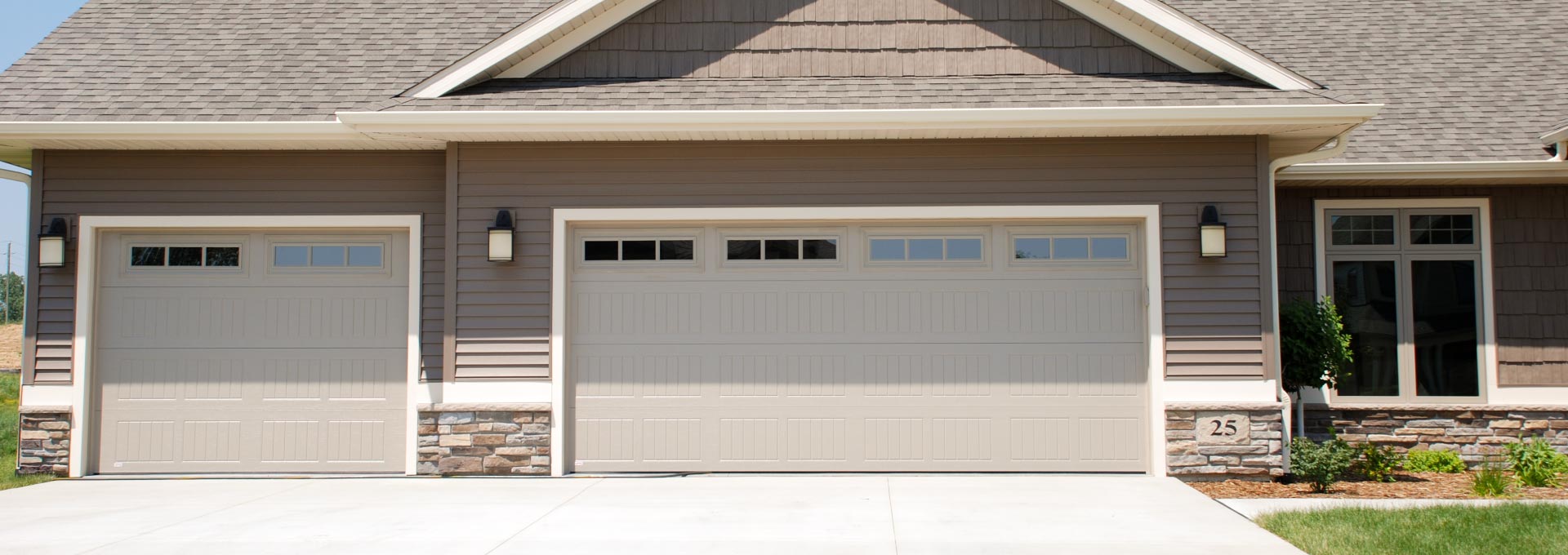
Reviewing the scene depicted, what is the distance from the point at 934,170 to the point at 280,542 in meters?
4.86

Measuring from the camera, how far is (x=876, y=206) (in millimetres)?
7930

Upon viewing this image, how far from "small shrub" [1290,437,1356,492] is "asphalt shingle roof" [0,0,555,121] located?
7.13 m

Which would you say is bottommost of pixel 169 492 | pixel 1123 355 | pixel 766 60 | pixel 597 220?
pixel 169 492

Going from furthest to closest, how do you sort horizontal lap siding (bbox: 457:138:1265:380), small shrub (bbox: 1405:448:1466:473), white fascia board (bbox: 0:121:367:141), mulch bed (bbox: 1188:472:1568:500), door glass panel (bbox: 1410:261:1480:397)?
door glass panel (bbox: 1410:261:1480:397)
small shrub (bbox: 1405:448:1466:473)
horizontal lap siding (bbox: 457:138:1265:380)
white fascia board (bbox: 0:121:367:141)
mulch bed (bbox: 1188:472:1568:500)

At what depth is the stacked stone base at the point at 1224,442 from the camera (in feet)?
25.1

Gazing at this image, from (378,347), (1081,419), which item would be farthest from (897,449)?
(378,347)

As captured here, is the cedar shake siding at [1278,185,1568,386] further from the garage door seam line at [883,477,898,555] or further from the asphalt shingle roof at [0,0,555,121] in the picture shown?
the asphalt shingle roof at [0,0,555,121]

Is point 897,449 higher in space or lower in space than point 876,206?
Result: lower

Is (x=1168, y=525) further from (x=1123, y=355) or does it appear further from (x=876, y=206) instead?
(x=876, y=206)

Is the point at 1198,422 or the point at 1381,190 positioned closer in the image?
the point at 1198,422

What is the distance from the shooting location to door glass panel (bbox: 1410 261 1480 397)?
8.98 m

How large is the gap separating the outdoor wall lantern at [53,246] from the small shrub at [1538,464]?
10941 millimetres

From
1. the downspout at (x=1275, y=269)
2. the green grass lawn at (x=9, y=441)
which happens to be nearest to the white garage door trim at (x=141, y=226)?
the green grass lawn at (x=9, y=441)

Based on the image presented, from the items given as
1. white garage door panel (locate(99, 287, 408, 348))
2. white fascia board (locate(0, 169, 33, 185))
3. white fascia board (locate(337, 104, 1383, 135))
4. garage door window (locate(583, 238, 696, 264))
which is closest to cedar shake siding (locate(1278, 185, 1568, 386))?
white fascia board (locate(337, 104, 1383, 135))
